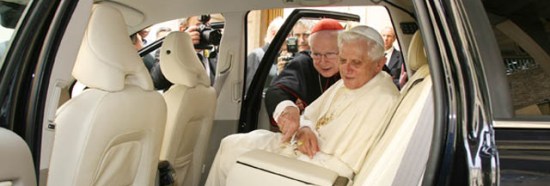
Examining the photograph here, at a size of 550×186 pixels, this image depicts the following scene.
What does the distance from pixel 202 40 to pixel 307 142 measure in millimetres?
1480

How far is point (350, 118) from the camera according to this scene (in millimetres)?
2361

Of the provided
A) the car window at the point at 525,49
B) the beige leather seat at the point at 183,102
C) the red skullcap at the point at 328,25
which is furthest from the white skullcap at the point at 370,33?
the car window at the point at 525,49

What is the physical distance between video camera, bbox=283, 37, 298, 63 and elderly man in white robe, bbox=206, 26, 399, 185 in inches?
42.8

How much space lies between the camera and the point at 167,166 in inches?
98.7

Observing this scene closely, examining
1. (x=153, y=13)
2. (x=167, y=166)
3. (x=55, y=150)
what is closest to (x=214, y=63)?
(x=153, y=13)

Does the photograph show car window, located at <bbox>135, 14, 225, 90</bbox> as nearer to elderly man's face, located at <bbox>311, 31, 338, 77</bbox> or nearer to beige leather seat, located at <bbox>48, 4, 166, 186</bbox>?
elderly man's face, located at <bbox>311, 31, 338, 77</bbox>

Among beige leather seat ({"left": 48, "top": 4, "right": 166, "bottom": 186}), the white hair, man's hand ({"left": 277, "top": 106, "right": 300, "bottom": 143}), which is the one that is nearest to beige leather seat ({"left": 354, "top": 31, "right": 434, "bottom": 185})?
the white hair

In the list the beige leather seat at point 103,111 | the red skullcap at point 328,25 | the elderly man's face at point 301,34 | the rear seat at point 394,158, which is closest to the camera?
the rear seat at point 394,158

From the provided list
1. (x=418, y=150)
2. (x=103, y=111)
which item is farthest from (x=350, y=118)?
(x=103, y=111)

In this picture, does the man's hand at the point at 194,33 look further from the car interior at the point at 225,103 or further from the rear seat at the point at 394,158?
the rear seat at the point at 394,158

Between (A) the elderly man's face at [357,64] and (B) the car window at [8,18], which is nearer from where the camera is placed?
(B) the car window at [8,18]

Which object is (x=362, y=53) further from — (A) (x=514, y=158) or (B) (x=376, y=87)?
(A) (x=514, y=158)

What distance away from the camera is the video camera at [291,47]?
364 centimetres

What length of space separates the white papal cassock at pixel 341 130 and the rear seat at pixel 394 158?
12cm
